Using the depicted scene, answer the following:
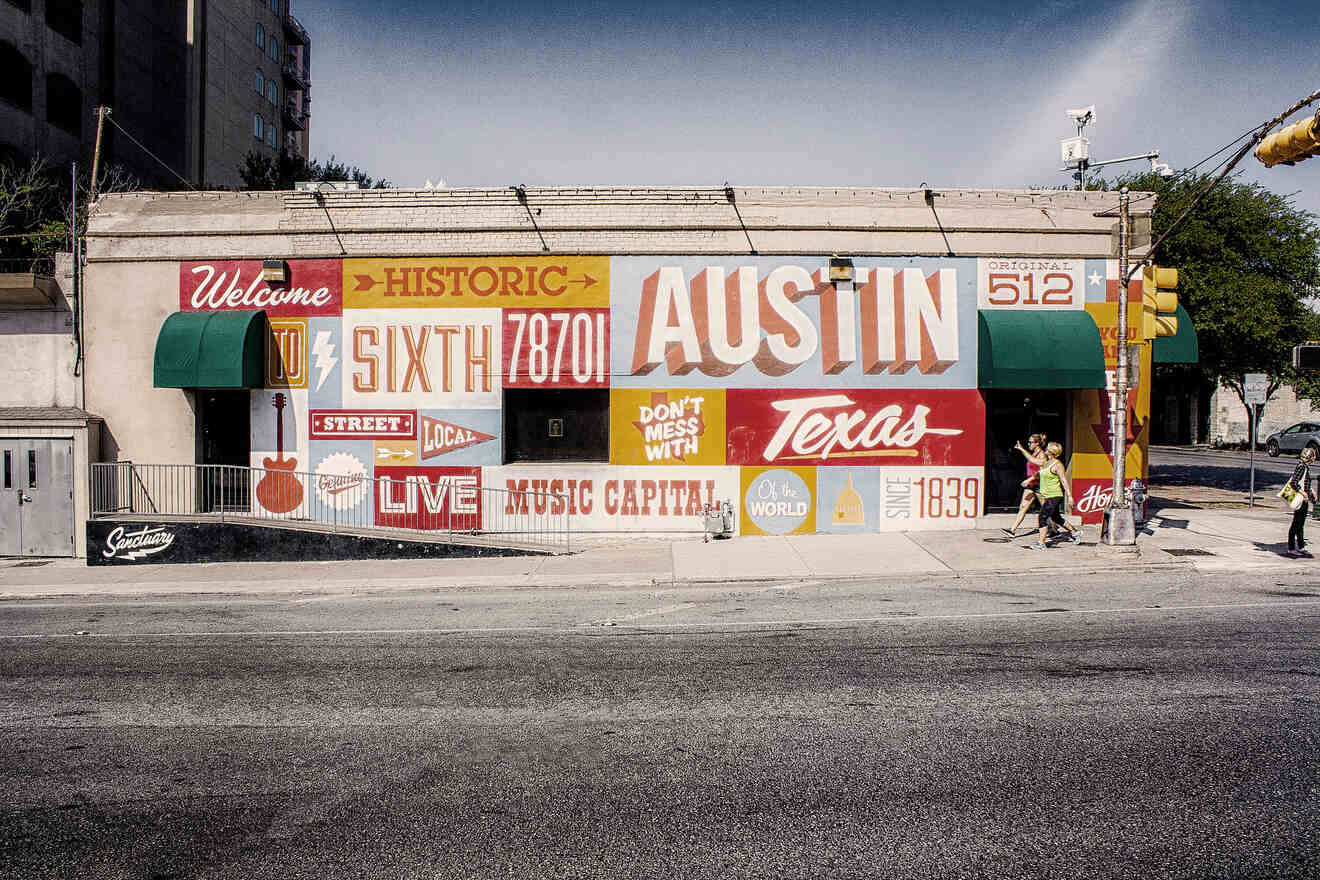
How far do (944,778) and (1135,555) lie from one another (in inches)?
390

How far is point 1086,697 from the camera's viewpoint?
674cm

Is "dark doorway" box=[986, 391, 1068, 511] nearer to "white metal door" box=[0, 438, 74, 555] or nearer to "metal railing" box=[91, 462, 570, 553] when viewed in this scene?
"metal railing" box=[91, 462, 570, 553]

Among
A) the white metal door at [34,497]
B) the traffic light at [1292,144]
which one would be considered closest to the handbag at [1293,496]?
the traffic light at [1292,144]

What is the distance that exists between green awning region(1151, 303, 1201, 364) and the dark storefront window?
442 inches

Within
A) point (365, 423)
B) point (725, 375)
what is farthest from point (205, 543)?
point (725, 375)

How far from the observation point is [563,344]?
16250 millimetres

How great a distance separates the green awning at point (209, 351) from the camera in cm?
1545

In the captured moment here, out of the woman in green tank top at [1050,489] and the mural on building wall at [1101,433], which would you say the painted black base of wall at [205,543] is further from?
the mural on building wall at [1101,433]

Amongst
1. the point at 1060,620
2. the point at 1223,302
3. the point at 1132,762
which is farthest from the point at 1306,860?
the point at 1223,302

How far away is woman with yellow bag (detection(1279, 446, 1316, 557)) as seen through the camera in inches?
502

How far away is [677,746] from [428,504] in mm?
11514

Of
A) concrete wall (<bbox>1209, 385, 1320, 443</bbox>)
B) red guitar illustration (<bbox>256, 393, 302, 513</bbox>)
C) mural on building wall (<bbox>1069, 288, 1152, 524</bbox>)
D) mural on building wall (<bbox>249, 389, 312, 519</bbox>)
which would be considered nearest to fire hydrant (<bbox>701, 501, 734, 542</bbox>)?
mural on building wall (<bbox>1069, 288, 1152, 524</bbox>)

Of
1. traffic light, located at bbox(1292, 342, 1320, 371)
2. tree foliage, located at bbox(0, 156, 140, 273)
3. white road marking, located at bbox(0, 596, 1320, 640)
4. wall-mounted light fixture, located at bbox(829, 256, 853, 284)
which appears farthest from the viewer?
tree foliage, located at bbox(0, 156, 140, 273)

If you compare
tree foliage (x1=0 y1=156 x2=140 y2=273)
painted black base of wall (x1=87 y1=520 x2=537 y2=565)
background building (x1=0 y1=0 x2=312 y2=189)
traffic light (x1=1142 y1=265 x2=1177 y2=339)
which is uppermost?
background building (x1=0 y1=0 x2=312 y2=189)
